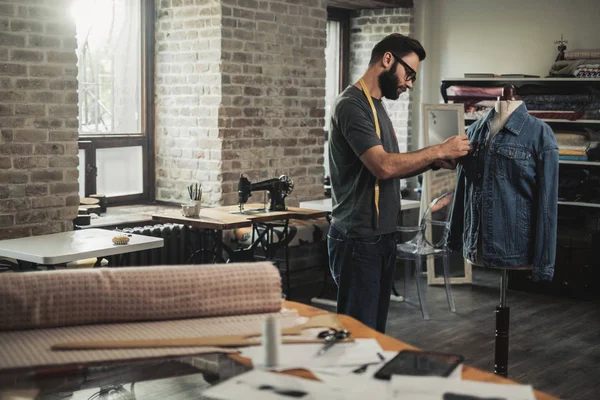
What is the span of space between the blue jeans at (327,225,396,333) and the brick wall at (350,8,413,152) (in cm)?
451

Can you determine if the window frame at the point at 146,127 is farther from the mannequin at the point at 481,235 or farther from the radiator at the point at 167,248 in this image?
the mannequin at the point at 481,235

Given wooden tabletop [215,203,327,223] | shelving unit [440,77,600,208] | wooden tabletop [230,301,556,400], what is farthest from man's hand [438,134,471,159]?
shelving unit [440,77,600,208]

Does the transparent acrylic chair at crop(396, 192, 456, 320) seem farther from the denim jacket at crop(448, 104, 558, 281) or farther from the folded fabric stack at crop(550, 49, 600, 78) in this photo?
the denim jacket at crop(448, 104, 558, 281)

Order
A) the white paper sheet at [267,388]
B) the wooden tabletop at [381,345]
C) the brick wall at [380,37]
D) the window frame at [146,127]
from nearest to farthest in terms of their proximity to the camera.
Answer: the white paper sheet at [267,388] < the wooden tabletop at [381,345] < the window frame at [146,127] < the brick wall at [380,37]

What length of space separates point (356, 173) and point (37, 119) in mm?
2362

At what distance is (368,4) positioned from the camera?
293 inches

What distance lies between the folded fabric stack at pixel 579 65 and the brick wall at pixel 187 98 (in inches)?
110

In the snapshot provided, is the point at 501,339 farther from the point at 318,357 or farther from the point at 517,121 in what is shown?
the point at 318,357

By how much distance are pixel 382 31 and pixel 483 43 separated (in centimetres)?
93

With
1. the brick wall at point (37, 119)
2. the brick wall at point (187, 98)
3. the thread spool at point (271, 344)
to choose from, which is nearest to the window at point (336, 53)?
the brick wall at point (187, 98)

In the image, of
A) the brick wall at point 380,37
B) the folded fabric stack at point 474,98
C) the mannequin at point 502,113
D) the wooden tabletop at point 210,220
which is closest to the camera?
the mannequin at point 502,113

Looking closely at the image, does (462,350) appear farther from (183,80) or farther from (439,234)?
(183,80)

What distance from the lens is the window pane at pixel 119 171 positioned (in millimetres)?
5914

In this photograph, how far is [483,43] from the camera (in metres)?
7.39
